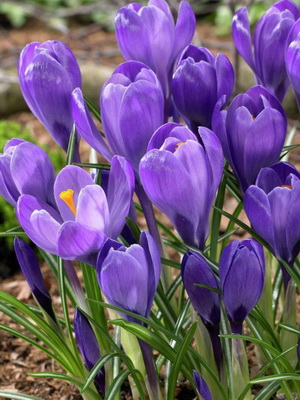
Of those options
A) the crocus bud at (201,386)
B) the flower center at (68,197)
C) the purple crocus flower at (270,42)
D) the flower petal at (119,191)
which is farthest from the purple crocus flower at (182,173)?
the purple crocus flower at (270,42)

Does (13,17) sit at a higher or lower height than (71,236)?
lower

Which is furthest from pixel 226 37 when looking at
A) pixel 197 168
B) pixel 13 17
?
pixel 197 168

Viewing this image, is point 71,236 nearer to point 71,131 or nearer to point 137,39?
point 71,131

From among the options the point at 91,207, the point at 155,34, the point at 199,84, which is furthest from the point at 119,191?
the point at 155,34

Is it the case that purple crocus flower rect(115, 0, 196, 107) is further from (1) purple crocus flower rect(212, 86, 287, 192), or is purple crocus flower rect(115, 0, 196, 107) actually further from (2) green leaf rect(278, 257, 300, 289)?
(2) green leaf rect(278, 257, 300, 289)

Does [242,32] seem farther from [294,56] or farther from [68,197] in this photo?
[68,197]

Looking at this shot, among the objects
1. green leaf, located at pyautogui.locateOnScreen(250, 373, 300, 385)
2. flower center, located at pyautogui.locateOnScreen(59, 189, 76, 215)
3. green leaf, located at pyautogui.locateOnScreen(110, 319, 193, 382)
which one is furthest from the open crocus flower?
green leaf, located at pyautogui.locateOnScreen(250, 373, 300, 385)

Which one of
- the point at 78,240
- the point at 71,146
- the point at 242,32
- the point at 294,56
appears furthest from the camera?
the point at 242,32
